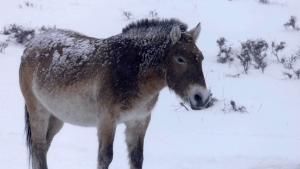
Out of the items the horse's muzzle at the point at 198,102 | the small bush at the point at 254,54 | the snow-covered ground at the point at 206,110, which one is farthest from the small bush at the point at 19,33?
the horse's muzzle at the point at 198,102

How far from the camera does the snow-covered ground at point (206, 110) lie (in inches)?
289

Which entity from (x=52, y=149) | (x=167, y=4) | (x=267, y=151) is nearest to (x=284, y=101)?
(x=267, y=151)

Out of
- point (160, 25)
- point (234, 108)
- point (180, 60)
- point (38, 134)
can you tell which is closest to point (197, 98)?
point (180, 60)

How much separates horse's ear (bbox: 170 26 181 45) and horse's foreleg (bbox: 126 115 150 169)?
0.97m

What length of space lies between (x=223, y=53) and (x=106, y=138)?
690cm

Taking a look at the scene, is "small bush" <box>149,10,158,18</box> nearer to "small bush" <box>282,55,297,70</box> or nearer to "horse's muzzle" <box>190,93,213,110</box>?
"small bush" <box>282,55,297,70</box>

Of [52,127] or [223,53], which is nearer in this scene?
[52,127]

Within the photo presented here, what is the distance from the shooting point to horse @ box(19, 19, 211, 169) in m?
A: 5.24

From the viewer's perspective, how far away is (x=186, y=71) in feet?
16.9

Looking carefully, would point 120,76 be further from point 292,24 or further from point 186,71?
point 292,24

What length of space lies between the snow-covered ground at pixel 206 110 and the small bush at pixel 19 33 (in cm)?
23

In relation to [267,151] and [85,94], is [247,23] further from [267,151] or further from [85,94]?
[85,94]

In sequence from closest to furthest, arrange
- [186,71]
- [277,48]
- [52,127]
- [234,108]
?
[186,71] < [52,127] < [234,108] < [277,48]

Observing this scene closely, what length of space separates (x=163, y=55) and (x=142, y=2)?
10598 millimetres
